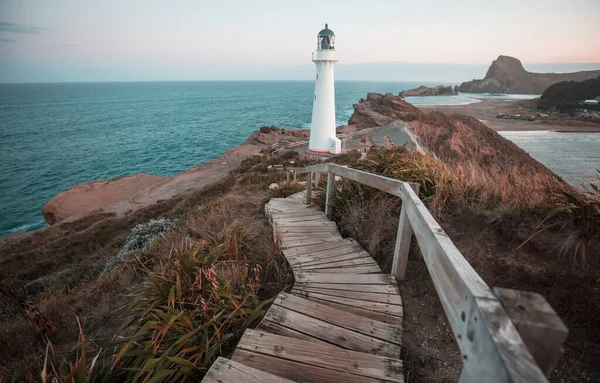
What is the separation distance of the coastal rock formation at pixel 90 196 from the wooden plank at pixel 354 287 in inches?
878

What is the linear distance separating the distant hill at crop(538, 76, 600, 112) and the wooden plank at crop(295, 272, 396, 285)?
193ft

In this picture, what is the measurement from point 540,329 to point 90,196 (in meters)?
29.4

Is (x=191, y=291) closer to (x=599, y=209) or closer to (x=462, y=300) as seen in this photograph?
(x=462, y=300)

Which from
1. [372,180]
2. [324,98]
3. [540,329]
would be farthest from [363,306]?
[324,98]

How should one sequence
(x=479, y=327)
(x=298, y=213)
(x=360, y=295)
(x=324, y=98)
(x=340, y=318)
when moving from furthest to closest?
(x=324, y=98)
(x=298, y=213)
(x=360, y=295)
(x=340, y=318)
(x=479, y=327)

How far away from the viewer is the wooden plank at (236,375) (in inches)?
86.4

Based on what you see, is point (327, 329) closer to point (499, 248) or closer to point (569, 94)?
point (499, 248)

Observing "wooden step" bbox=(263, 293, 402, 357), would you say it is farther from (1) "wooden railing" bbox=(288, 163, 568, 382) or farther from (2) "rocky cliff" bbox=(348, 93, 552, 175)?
(2) "rocky cliff" bbox=(348, 93, 552, 175)

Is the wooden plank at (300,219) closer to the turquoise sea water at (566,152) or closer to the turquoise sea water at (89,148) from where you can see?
the turquoise sea water at (566,152)

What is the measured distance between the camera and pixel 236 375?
223 centimetres

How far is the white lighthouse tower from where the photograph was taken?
21219mm

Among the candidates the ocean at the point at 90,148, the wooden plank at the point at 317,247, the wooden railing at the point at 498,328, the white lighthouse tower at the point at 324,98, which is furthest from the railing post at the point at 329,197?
the white lighthouse tower at the point at 324,98

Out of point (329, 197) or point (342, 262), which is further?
point (329, 197)

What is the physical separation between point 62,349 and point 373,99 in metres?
51.1
